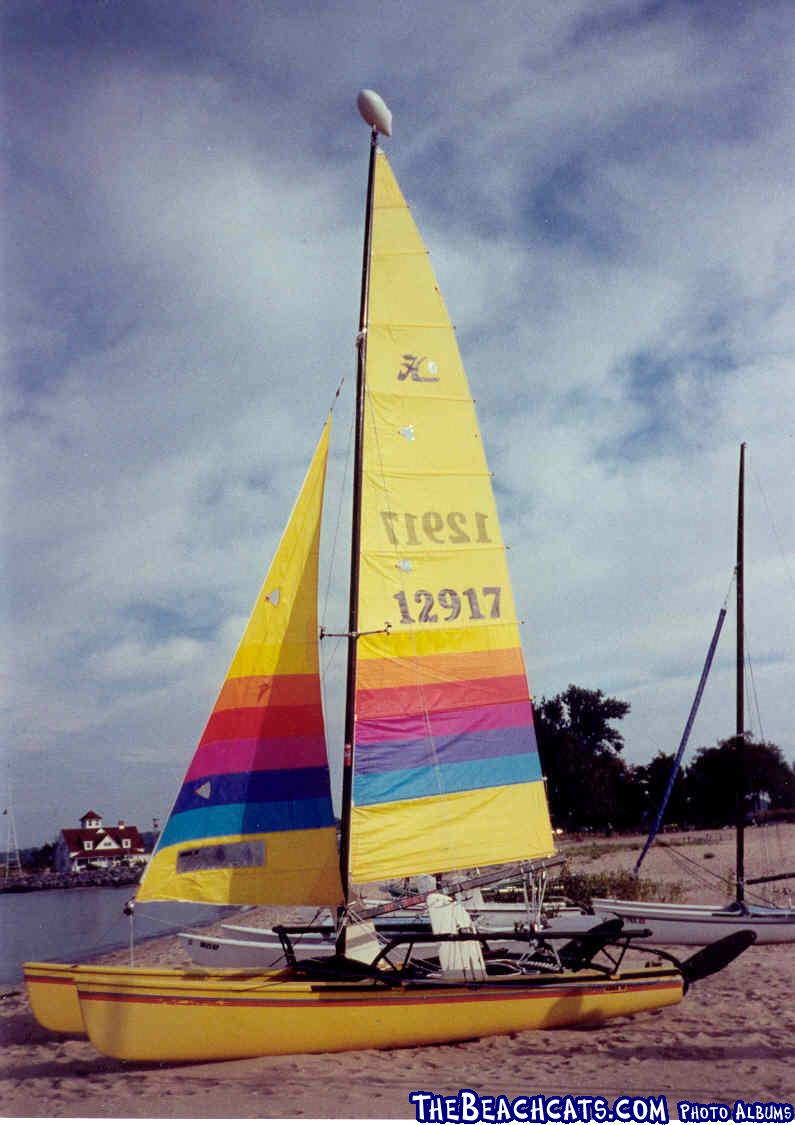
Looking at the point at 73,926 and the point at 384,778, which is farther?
the point at 73,926

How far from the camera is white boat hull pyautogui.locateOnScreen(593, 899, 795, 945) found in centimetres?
1440

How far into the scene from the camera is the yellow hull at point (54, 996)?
9.26 metres

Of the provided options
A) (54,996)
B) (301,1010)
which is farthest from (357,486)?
(54,996)

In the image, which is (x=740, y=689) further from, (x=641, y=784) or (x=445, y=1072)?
(x=641, y=784)

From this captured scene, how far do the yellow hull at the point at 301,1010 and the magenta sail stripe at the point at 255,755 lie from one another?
2023mm

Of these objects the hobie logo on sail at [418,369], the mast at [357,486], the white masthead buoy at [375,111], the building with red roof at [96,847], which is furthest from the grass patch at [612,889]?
the building with red roof at [96,847]

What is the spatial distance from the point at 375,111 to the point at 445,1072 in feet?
36.0

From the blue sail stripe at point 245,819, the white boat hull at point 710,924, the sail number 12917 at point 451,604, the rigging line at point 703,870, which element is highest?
the sail number 12917 at point 451,604

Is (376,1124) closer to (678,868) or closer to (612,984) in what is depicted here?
(612,984)

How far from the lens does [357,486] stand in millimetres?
10320

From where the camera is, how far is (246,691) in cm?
961

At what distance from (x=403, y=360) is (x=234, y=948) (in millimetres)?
9165

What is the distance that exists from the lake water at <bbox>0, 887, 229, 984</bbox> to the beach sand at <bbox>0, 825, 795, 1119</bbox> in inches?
244

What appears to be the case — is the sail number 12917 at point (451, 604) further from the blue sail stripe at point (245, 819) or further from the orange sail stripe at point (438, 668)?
the blue sail stripe at point (245, 819)
